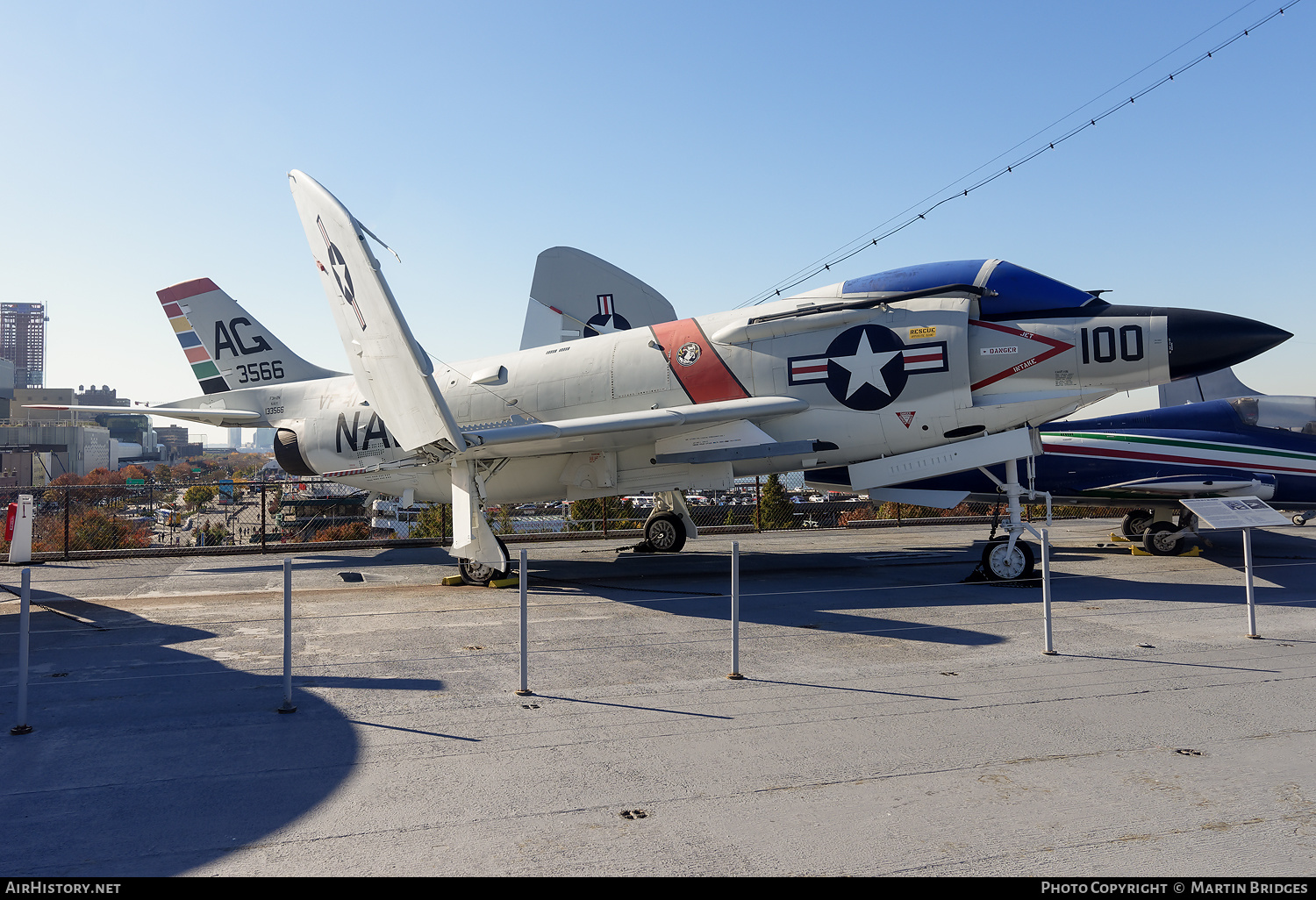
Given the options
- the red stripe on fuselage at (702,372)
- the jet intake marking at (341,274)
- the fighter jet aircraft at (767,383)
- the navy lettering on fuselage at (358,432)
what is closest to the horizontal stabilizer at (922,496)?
the fighter jet aircraft at (767,383)

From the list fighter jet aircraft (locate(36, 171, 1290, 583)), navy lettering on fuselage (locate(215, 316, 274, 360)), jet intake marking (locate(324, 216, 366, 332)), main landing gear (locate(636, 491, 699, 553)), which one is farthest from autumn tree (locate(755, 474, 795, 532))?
jet intake marking (locate(324, 216, 366, 332))

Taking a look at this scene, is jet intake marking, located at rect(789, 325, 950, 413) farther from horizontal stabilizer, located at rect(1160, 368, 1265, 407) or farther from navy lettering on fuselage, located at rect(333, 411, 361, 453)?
horizontal stabilizer, located at rect(1160, 368, 1265, 407)

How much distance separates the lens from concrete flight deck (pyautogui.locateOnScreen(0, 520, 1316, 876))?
145 inches

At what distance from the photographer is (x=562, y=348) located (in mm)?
13539

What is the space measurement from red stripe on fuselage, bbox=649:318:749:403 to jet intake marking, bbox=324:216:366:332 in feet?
15.5

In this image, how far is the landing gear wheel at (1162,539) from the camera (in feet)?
48.9

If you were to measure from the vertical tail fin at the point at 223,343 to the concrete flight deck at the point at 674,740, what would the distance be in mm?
7239

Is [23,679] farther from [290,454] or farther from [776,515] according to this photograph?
[776,515]

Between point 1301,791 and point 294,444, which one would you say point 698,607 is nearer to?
point 1301,791

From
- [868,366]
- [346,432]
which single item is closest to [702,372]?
[868,366]

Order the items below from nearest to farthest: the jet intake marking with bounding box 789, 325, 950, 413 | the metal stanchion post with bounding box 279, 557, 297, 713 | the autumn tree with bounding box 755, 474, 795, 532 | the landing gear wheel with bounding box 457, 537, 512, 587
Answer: the metal stanchion post with bounding box 279, 557, 297, 713
the jet intake marking with bounding box 789, 325, 950, 413
the landing gear wheel with bounding box 457, 537, 512, 587
the autumn tree with bounding box 755, 474, 795, 532

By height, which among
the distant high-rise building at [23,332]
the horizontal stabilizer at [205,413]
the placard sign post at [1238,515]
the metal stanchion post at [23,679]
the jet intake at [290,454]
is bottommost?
the metal stanchion post at [23,679]

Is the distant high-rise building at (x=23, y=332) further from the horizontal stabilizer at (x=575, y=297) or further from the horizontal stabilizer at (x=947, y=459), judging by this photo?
the horizontal stabilizer at (x=947, y=459)

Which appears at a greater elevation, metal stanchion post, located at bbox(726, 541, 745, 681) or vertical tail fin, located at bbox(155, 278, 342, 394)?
vertical tail fin, located at bbox(155, 278, 342, 394)
